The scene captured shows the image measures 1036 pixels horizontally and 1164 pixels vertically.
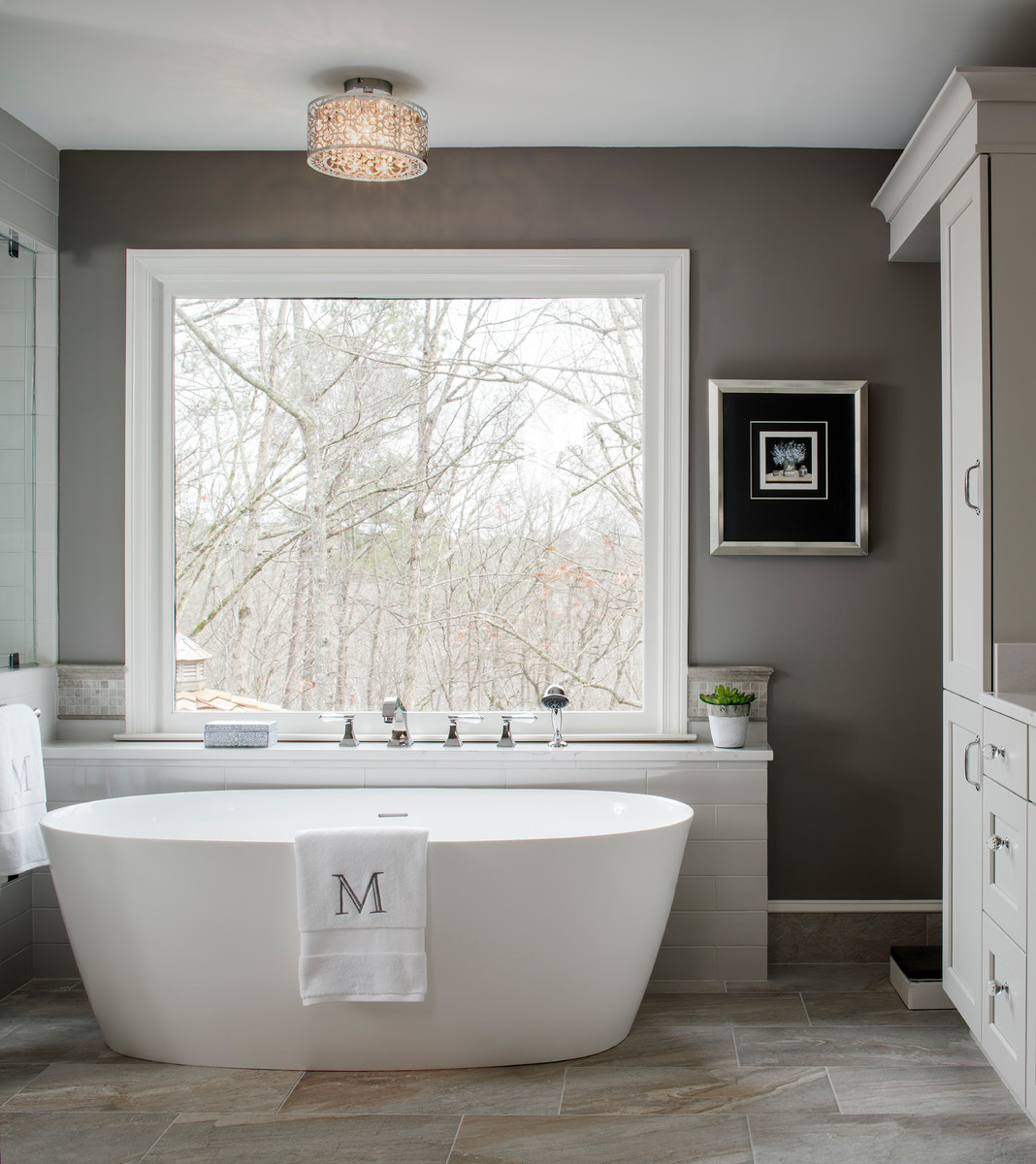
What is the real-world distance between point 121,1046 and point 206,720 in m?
1.06

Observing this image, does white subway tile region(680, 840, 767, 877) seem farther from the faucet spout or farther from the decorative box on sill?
the decorative box on sill

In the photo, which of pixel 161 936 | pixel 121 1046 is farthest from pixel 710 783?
pixel 121 1046

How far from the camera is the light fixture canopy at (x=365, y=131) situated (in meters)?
2.60

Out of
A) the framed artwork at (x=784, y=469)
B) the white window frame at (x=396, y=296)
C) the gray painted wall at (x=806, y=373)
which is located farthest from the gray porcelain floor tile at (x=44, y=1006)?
the framed artwork at (x=784, y=469)

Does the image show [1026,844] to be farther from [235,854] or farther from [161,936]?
[161,936]

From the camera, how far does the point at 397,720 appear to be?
120 inches

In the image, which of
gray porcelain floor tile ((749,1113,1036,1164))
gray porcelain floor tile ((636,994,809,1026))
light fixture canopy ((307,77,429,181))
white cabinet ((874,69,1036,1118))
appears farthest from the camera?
gray porcelain floor tile ((636,994,809,1026))

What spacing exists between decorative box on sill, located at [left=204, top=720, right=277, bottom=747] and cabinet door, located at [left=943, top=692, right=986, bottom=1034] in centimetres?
206

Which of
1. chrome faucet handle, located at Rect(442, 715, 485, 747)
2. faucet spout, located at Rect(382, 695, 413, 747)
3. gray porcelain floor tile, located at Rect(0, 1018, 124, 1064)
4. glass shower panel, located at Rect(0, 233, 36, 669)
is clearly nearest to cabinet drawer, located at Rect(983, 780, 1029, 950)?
chrome faucet handle, located at Rect(442, 715, 485, 747)

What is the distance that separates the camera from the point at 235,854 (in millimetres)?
2334

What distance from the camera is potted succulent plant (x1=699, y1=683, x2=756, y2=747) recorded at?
9.84ft

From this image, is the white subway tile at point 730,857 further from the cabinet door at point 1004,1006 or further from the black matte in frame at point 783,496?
the black matte in frame at point 783,496

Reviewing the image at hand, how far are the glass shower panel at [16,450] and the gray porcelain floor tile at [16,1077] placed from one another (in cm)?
119

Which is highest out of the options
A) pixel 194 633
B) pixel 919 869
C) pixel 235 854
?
pixel 194 633
